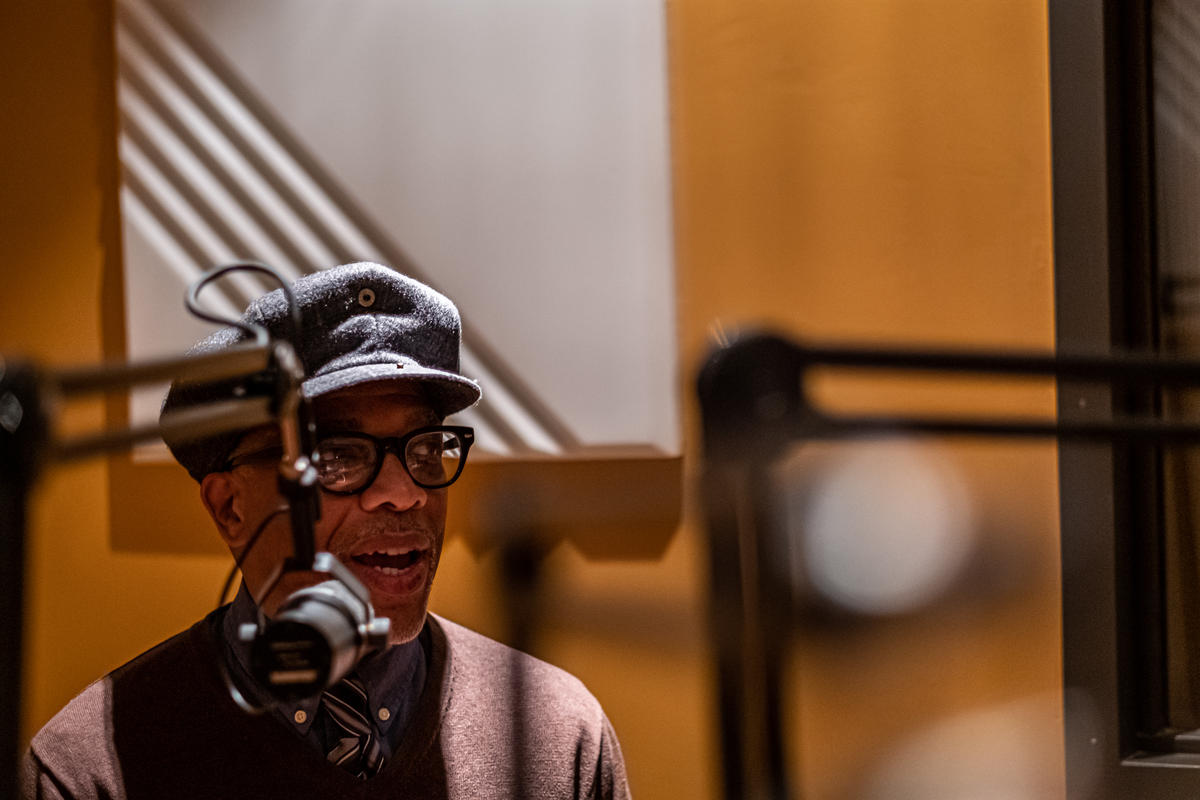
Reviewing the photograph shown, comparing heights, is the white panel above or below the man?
above

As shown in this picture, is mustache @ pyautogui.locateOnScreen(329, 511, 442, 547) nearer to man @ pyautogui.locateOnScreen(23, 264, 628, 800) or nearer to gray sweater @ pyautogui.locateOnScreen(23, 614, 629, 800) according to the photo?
man @ pyautogui.locateOnScreen(23, 264, 628, 800)

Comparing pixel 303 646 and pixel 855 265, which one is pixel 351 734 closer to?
pixel 303 646

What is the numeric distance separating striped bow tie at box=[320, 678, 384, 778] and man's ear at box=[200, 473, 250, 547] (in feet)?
0.65

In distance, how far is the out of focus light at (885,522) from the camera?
1361 mm

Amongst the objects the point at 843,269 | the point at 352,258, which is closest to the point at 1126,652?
the point at 843,269

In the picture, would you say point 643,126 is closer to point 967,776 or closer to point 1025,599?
point 1025,599

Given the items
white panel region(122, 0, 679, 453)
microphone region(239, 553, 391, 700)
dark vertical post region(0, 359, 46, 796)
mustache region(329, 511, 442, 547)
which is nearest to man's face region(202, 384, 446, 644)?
mustache region(329, 511, 442, 547)

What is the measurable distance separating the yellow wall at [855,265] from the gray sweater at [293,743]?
19 centimetres

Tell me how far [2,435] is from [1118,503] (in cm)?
136

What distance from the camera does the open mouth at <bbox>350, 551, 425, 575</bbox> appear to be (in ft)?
4.16

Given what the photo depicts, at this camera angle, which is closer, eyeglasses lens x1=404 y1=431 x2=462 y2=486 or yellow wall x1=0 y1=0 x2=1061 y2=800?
eyeglasses lens x1=404 y1=431 x2=462 y2=486

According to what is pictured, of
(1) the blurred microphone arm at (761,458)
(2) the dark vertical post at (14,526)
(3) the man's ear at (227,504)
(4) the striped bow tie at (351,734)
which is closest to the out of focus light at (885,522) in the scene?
(4) the striped bow tie at (351,734)

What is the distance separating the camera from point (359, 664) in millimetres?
1200

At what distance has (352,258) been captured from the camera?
1729 millimetres
